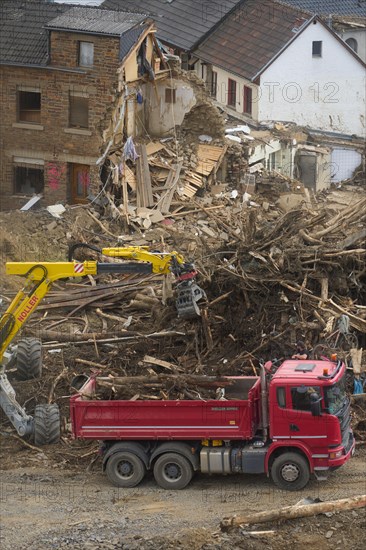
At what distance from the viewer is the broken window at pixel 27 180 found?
4271 centimetres

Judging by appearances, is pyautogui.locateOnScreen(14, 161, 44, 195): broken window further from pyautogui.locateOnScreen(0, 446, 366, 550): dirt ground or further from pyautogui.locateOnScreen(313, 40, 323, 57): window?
pyautogui.locateOnScreen(0, 446, 366, 550): dirt ground

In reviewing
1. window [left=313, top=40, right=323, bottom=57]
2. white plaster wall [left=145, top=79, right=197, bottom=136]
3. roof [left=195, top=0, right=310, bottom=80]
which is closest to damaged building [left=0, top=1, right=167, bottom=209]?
white plaster wall [left=145, top=79, right=197, bottom=136]

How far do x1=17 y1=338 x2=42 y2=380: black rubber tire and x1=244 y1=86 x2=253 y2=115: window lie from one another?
29234 mm

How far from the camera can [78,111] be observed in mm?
41438

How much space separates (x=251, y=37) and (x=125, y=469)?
37.6 metres

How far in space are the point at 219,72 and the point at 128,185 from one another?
15757 mm

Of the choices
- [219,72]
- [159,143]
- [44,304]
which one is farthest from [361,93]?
[44,304]

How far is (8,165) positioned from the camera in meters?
42.4

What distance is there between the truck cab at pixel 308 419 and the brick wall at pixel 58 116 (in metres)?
20.9

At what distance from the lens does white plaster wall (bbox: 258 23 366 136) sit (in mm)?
54312

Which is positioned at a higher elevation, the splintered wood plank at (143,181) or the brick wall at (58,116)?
the brick wall at (58,116)

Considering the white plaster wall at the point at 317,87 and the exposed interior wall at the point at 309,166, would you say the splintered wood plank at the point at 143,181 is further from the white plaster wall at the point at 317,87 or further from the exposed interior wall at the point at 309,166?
the white plaster wall at the point at 317,87

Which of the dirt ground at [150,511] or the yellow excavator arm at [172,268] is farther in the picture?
the yellow excavator arm at [172,268]

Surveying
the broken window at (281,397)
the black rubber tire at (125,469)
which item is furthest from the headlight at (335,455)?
the black rubber tire at (125,469)
